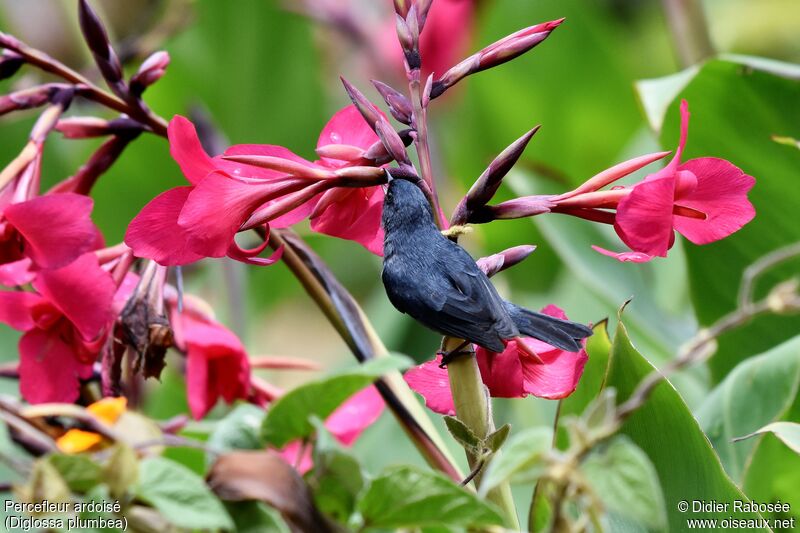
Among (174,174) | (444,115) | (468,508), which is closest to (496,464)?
(468,508)

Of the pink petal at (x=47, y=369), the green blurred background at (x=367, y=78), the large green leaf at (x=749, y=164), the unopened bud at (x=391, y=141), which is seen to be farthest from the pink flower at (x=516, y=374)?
the green blurred background at (x=367, y=78)

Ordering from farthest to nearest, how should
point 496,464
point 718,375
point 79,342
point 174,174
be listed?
point 174,174 < point 718,375 < point 79,342 < point 496,464

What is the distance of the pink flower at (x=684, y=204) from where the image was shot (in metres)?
0.43

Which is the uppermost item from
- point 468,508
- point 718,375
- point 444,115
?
point 468,508

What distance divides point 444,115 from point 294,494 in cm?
172

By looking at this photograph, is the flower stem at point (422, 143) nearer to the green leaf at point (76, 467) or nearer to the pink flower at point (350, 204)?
the pink flower at point (350, 204)

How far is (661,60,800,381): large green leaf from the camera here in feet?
2.63

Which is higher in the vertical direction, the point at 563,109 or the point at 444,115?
the point at 563,109

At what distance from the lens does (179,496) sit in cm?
38

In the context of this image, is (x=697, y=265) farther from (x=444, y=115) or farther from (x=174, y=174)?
(x=444, y=115)

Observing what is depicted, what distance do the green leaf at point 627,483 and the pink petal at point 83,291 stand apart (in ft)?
0.99

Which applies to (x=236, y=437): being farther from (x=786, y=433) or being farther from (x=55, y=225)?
(x=786, y=433)

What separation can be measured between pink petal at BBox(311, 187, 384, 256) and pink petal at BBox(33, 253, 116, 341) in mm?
124

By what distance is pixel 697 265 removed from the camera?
0.82 meters
